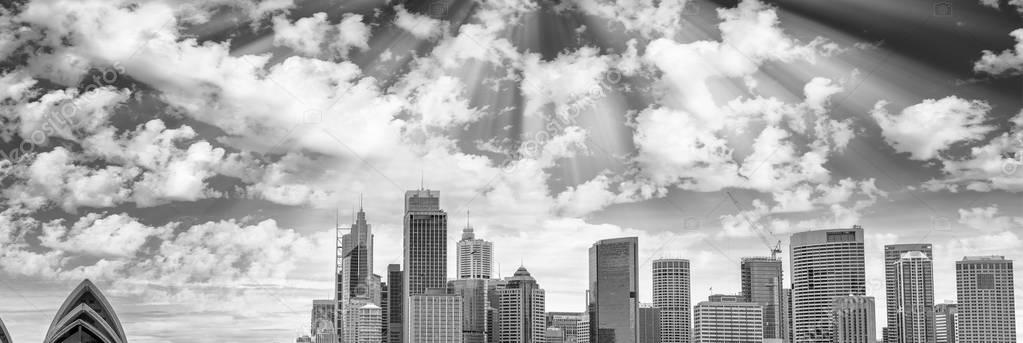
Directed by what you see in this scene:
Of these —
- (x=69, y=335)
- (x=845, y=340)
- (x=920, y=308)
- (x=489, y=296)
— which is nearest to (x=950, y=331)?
(x=920, y=308)

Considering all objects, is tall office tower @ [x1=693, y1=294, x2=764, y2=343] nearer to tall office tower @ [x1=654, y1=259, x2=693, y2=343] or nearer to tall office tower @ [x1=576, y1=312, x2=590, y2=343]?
tall office tower @ [x1=654, y1=259, x2=693, y2=343]

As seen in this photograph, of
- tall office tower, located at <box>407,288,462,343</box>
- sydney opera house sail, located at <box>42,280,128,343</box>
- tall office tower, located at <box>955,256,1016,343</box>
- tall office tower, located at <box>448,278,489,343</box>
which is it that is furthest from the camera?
tall office tower, located at <box>448,278,489,343</box>

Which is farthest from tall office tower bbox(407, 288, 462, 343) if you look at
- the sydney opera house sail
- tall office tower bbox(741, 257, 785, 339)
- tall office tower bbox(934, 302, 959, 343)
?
the sydney opera house sail

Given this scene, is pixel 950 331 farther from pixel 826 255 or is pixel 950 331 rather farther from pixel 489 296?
pixel 489 296

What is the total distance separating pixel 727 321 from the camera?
10612cm

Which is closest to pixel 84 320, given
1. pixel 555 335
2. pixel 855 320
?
pixel 855 320

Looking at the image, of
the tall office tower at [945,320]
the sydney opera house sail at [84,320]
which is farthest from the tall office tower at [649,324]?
the sydney opera house sail at [84,320]

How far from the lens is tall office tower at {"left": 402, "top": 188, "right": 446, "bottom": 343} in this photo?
393ft

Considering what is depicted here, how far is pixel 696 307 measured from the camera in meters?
111

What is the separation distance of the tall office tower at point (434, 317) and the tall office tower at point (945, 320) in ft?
156

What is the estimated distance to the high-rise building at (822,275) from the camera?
352ft

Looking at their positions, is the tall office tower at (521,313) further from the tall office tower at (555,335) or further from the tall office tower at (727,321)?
the tall office tower at (727,321)

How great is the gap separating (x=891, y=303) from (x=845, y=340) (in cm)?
643

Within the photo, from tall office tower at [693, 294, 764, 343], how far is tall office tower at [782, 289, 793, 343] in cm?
257
